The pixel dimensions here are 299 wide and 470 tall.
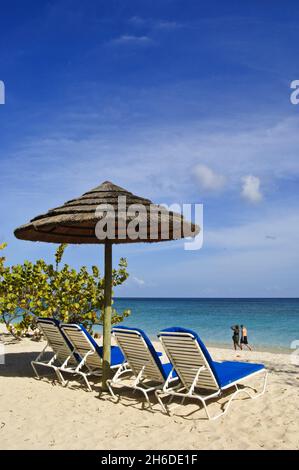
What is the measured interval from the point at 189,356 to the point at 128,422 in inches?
36.9

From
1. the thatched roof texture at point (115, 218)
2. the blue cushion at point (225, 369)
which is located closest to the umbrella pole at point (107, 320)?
the thatched roof texture at point (115, 218)

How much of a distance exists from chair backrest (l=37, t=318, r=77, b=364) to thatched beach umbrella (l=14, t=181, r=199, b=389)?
2.23 ft

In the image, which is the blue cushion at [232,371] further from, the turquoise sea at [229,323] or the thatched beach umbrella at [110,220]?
the turquoise sea at [229,323]

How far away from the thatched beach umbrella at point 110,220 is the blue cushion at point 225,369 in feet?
4.71

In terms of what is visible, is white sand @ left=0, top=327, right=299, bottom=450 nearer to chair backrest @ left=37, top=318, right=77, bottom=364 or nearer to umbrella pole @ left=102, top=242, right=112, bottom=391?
umbrella pole @ left=102, top=242, right=112, bottom=391

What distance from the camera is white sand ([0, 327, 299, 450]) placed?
397 centimetres

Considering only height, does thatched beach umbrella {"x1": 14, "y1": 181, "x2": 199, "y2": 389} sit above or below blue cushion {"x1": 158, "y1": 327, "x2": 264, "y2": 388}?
above

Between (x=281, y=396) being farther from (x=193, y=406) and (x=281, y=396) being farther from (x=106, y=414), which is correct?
(x=106, y=414)

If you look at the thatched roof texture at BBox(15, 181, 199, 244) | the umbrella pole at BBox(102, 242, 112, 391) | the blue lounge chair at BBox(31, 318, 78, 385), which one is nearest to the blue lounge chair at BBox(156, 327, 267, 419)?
the umbrella pole at BBox(102, 242, 112, 391)

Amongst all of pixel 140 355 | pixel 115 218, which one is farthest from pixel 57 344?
pixel 115 218

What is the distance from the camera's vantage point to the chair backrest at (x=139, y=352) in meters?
5.14
